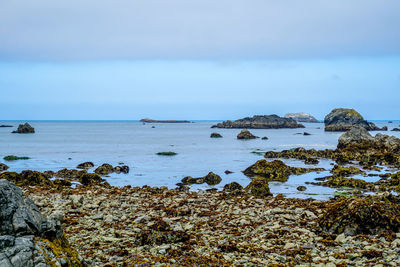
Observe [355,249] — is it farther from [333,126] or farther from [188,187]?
[333,126]

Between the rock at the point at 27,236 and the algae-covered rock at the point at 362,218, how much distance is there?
7.21 m

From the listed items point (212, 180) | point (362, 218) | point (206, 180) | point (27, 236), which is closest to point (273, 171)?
point (212, 180)

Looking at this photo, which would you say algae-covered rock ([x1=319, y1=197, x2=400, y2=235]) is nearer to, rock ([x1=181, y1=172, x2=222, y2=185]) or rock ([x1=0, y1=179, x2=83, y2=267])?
rock ([x1=0, y1=179, x2=83, y2=267])

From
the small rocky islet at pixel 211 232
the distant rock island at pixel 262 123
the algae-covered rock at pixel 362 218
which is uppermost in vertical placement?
the distant rock island at pixel 262 123

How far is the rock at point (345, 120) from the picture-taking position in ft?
408

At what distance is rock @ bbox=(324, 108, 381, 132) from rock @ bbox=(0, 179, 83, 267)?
417 ft

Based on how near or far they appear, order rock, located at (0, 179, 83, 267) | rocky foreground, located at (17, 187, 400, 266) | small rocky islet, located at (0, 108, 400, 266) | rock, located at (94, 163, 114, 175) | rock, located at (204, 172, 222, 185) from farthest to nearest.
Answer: rock, located at (94, 163, 114, 175)
rock, located at (204, 172, 222, 185)
rocky foreground, located at (17, 187, 400, 266)
small rocky islet, located at (0, 108, 400, 266)
rock, located at (0, 179, 83, 267)

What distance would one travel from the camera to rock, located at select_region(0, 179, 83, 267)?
536cm

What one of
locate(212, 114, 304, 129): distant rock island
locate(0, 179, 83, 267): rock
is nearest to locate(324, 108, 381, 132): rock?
locate(212, 114, 304, 129): distant rock island

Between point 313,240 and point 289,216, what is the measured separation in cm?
241

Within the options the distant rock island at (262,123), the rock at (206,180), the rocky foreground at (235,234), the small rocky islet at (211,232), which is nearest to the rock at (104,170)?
the rock at (206,180)

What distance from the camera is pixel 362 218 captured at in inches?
370

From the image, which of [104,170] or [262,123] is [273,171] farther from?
[262,123]

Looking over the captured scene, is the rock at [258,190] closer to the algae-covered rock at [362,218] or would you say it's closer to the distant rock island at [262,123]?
the algae-covered rock at [362,218]
